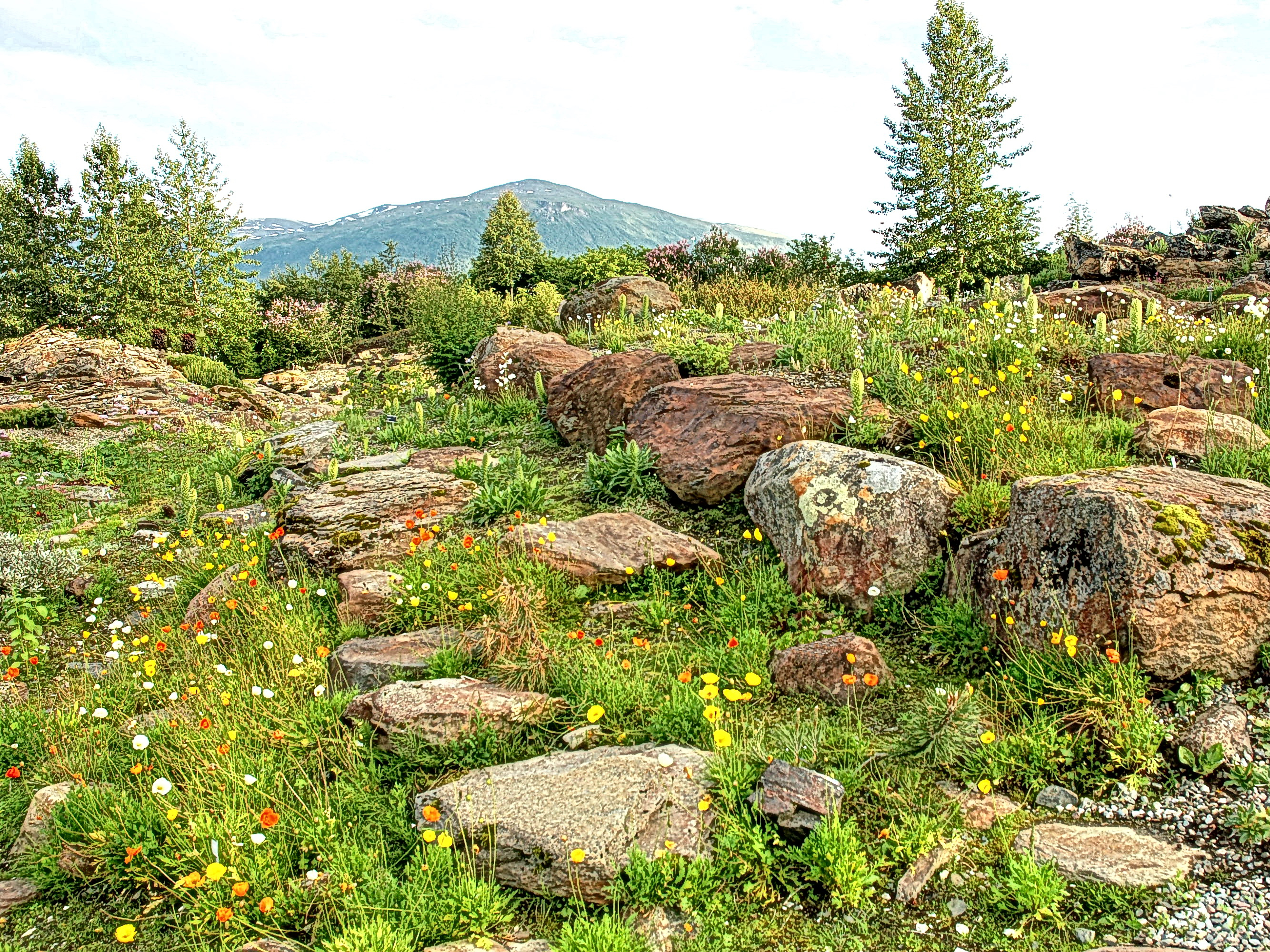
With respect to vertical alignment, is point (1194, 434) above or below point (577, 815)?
above

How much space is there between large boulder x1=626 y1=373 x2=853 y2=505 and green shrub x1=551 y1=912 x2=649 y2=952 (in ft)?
12.3

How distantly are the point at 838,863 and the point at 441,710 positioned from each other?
1.98m

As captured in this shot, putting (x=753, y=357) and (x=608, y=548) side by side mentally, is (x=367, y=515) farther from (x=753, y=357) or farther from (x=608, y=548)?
(x=753, y=357)

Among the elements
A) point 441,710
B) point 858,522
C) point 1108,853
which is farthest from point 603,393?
point 1108,853

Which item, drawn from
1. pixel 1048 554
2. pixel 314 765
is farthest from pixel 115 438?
pixel 1048 554

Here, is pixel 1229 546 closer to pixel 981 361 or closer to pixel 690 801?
pixel 690 801

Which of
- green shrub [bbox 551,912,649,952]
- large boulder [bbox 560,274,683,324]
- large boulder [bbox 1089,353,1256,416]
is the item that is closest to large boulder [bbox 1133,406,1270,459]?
large boulder [bbox 1089,353,1256,416]

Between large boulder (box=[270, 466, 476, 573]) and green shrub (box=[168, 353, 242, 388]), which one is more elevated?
green shrub (box=[168, 353, 242, 388])

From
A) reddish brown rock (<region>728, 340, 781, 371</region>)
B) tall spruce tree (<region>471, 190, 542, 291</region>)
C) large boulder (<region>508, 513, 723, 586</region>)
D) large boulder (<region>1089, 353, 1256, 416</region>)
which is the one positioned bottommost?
large boulder (<region>508, 513, 723, 586</region>)

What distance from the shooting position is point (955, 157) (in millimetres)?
27234

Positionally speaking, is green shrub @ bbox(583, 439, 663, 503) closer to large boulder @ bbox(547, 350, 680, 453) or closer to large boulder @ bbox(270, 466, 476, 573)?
large boulder @ bbox(547, 350, 680, 453)

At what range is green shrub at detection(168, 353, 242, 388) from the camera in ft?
59.4

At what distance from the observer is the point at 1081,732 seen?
3.74 m

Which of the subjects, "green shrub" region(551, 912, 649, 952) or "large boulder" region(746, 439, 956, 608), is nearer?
"green shrub" region(551, 912, 649, 952)
